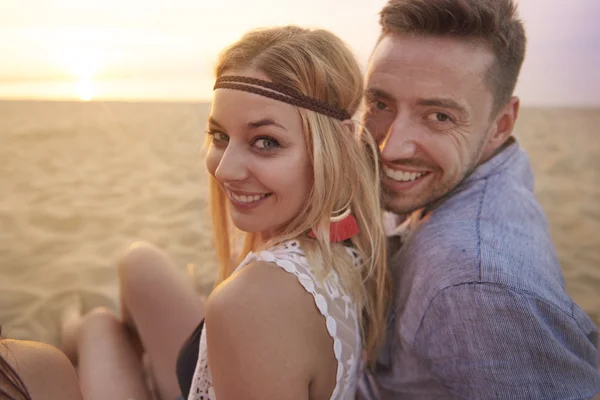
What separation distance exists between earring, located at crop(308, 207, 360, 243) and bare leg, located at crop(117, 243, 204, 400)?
1219 millimetres

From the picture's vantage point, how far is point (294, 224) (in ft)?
4.99

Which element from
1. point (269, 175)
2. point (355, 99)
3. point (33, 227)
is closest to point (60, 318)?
point (33, 227)

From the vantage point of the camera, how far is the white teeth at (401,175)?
1769mm

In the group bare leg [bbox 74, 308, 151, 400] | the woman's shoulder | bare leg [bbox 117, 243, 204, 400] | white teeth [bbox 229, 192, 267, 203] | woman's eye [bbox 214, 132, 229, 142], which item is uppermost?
woman's eye [bbox 214, 132, 229, 142]

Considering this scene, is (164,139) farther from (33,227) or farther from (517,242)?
(517,242)

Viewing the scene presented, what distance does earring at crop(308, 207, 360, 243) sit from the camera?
5.01 ft

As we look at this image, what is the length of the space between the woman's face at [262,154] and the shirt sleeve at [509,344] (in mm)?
561

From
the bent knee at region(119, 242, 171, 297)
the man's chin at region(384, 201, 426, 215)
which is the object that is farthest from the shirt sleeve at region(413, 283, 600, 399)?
the bent knee at region(119, 242, 171, 297)

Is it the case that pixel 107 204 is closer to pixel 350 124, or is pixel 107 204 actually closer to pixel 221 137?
pixel 221 137

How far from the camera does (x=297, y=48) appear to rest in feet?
4.70

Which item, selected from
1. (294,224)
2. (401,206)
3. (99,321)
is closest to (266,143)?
(294,224)

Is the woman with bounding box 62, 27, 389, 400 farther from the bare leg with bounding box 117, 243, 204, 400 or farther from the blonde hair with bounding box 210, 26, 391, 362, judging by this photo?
the bare leg with bounding box 117, 243, 204, 400

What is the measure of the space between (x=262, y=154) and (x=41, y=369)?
0.83 metres

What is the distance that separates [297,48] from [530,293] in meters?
1.00
